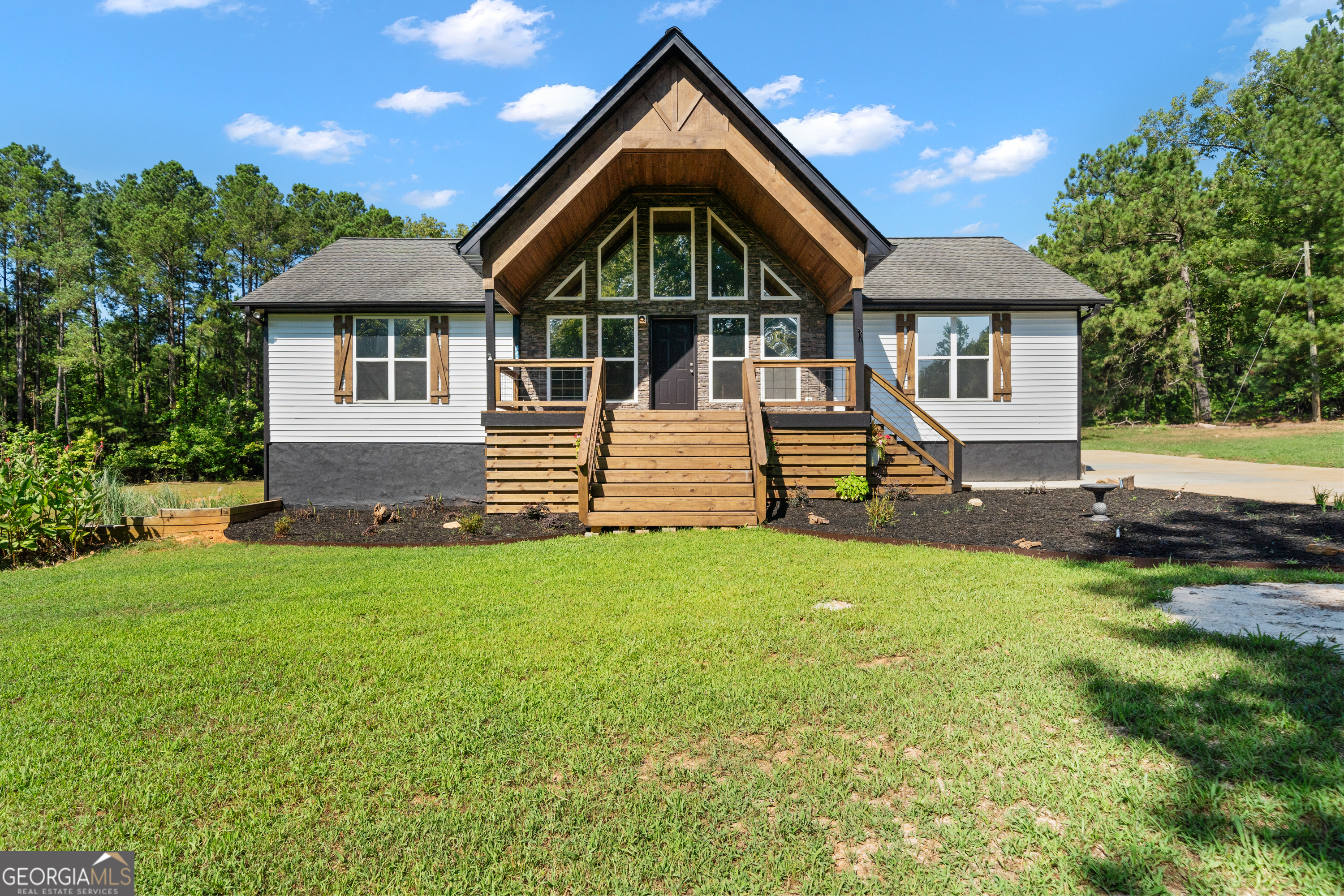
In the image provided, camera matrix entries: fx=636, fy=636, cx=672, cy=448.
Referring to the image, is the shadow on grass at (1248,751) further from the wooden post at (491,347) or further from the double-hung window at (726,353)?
the double-hung window at (726,353)

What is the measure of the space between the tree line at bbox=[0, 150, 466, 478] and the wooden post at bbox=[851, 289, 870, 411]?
67.5 feet

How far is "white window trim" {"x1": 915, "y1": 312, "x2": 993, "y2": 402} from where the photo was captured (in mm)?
13555

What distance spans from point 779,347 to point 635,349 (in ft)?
10.1

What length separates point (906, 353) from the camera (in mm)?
13500

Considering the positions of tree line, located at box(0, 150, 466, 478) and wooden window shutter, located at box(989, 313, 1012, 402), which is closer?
wooden window shutter, located at box(989, 313, 1012, 402)

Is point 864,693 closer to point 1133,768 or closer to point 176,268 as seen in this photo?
point 1133,768

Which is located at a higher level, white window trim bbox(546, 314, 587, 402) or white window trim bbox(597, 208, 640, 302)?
white window trim bbox(597, 208, 640, 302)

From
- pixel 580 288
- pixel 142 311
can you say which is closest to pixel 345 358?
pixel 580 288

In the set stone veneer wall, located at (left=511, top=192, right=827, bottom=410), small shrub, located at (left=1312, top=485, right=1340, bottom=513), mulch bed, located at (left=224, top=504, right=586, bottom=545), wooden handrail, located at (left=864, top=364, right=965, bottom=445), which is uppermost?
stone veneer wall, located at (left=511, top=192, right=827, bottom=410)

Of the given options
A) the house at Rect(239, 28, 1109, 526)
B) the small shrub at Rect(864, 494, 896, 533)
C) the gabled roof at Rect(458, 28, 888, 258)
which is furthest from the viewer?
the house at Rect(239, 28, 1109, 526)

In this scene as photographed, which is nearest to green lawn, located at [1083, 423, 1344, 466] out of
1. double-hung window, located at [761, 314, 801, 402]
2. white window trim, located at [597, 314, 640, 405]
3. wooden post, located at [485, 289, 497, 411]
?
double-hung window, located at [761, 314, 801, 402]

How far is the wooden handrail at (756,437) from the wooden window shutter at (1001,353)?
5970 millimetres

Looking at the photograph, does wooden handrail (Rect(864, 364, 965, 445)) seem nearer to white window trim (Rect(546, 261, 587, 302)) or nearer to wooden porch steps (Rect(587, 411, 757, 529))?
wooden porch steps (Rect(587, 411, 757, 529))

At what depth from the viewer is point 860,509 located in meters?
9.52
